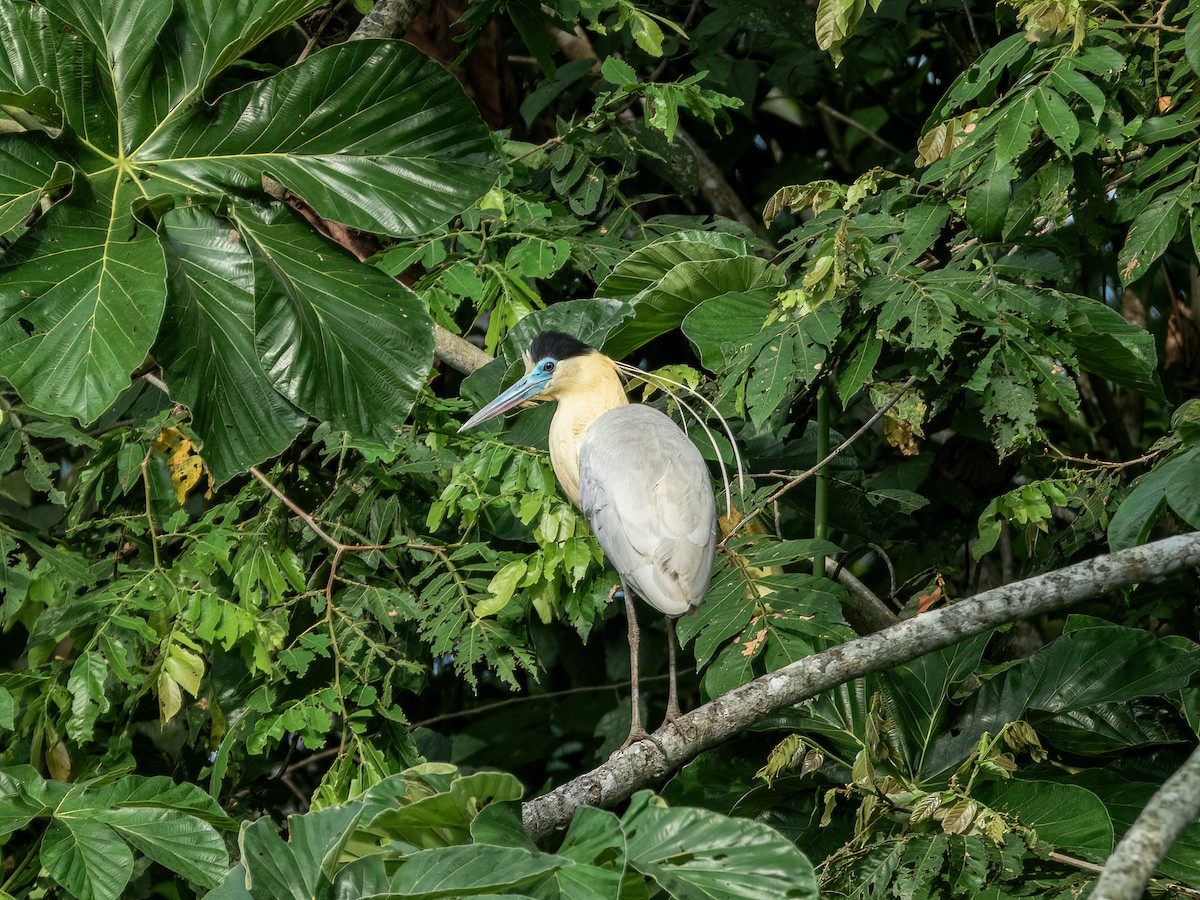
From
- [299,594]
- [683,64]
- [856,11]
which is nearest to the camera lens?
[856,11]

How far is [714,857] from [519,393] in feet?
5.16

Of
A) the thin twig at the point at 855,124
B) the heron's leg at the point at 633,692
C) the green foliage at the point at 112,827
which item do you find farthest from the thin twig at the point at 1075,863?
the thin twig at the point at 855,124

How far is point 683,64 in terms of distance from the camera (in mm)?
4555

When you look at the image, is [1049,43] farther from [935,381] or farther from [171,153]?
[171,153]

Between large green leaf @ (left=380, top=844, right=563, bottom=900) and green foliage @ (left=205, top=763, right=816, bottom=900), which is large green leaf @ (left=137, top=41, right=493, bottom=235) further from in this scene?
large green leaf @ (left=380, top=844, right=563, bottom=900)

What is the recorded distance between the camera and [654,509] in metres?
2.66

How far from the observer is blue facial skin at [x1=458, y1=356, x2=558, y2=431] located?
3.03m

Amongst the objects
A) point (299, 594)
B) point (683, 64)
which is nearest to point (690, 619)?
point (299, 594)

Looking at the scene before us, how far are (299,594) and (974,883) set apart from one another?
5.72ft

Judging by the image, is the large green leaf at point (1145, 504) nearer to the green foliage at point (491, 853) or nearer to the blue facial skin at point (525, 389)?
the green foliage at point (491, 853)

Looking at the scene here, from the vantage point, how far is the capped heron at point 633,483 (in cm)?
261

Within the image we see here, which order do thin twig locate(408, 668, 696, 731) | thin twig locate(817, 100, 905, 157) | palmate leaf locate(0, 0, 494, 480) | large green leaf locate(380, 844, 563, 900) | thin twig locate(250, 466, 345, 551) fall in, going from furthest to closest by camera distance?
1. thin twig locate(817, 100, 905, 157)
2. thin twig locate(408, 668, 696, 731)
3. thin twig locate(250, 466, 345, 551)
4. palmate leaf locate(0, 0, 494, 480)
5. large green leaf locate(380, 844, 563, 900)

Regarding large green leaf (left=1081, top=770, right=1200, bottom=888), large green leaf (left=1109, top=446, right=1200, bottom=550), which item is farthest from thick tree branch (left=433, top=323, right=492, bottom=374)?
large green leaf (left=1081, top=770, right=1200, bottom=888)

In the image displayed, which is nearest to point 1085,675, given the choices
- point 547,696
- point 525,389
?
point 525,389
